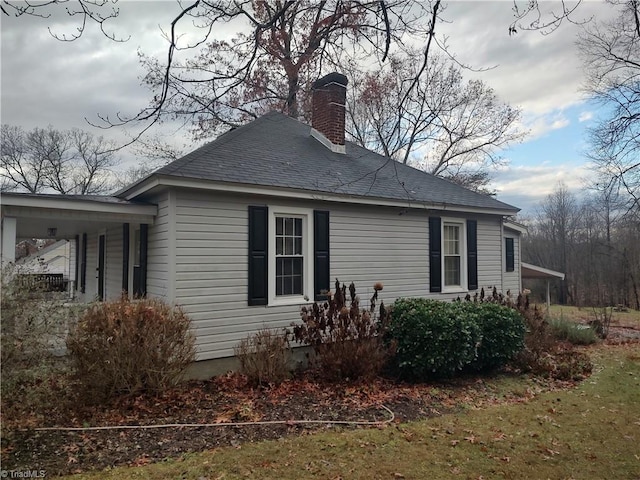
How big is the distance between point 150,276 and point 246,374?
2498 mm

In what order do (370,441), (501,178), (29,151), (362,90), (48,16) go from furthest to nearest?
1. (29,151)
2. (501,178)
3. (362,90)
4. (370,441)
5. (48,16)

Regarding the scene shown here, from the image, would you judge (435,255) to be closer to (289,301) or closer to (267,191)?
(289,301)

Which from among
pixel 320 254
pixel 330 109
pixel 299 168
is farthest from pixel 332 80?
pixel 320 254

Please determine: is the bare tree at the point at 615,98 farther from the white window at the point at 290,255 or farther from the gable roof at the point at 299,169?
the white window at the point at 290,255

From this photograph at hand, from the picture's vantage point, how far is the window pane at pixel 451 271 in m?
10.3

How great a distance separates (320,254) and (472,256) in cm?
461

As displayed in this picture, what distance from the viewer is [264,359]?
633 cm

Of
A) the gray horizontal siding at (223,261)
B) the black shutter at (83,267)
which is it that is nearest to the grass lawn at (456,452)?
the gray horizontal siding at (223,261)

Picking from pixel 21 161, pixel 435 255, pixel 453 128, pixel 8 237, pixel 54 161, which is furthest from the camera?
pixel 54 161

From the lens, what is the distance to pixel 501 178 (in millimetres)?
25781

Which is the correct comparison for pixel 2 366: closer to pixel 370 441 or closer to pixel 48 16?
pixel 48 16

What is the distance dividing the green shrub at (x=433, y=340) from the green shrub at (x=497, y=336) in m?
0.40

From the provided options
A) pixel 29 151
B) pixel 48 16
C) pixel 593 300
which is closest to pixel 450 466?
pixel 48 16

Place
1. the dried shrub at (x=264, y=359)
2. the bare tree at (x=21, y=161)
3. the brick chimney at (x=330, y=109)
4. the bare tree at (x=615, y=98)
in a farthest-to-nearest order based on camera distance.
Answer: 1. the bare tree at (x=21, y=161)
2. the bare tree at (x=615, y=98)
3. the brick chimney at (x=330, y=109)
4. the dried shrub at (x=264, y=359)
